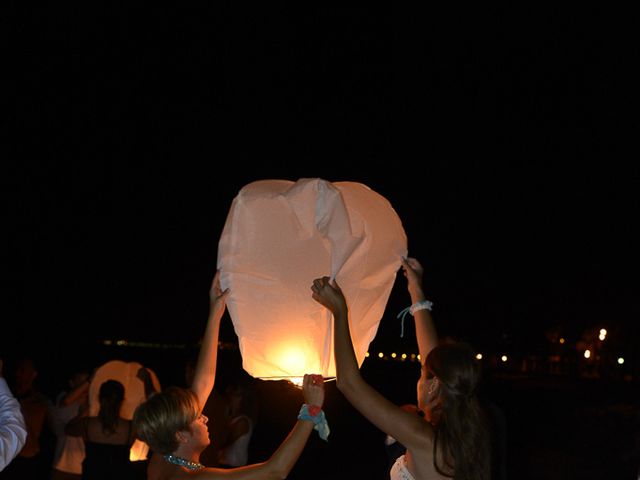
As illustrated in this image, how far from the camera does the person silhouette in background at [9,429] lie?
3.09 meters

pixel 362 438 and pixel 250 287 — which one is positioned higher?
pixel 250 287

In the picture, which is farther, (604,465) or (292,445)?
(604,465)

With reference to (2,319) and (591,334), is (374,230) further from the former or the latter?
(2,319)

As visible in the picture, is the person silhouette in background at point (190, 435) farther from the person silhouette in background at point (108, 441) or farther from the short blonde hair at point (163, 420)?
the person silhouette in background at point (108, 441)

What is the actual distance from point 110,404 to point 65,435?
185 cm

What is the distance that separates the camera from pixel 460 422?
304cm

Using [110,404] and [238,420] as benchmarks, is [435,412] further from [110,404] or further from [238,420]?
[238,420]

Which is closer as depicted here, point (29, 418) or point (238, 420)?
point (238, 420)

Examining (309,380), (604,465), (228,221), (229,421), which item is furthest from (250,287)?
(604,465)

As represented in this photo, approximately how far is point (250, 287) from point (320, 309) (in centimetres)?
32

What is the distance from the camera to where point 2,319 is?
65375 mm

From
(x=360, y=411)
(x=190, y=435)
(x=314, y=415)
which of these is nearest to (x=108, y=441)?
(x=190, y=435)

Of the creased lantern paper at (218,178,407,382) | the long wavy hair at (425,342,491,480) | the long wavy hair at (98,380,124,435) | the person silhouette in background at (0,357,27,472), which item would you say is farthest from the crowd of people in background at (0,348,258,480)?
the long wavy hair at (425,342,491,480)

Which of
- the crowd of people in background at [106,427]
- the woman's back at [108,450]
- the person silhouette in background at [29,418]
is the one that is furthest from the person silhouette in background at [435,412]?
the person silhouette in background at [29,418]
